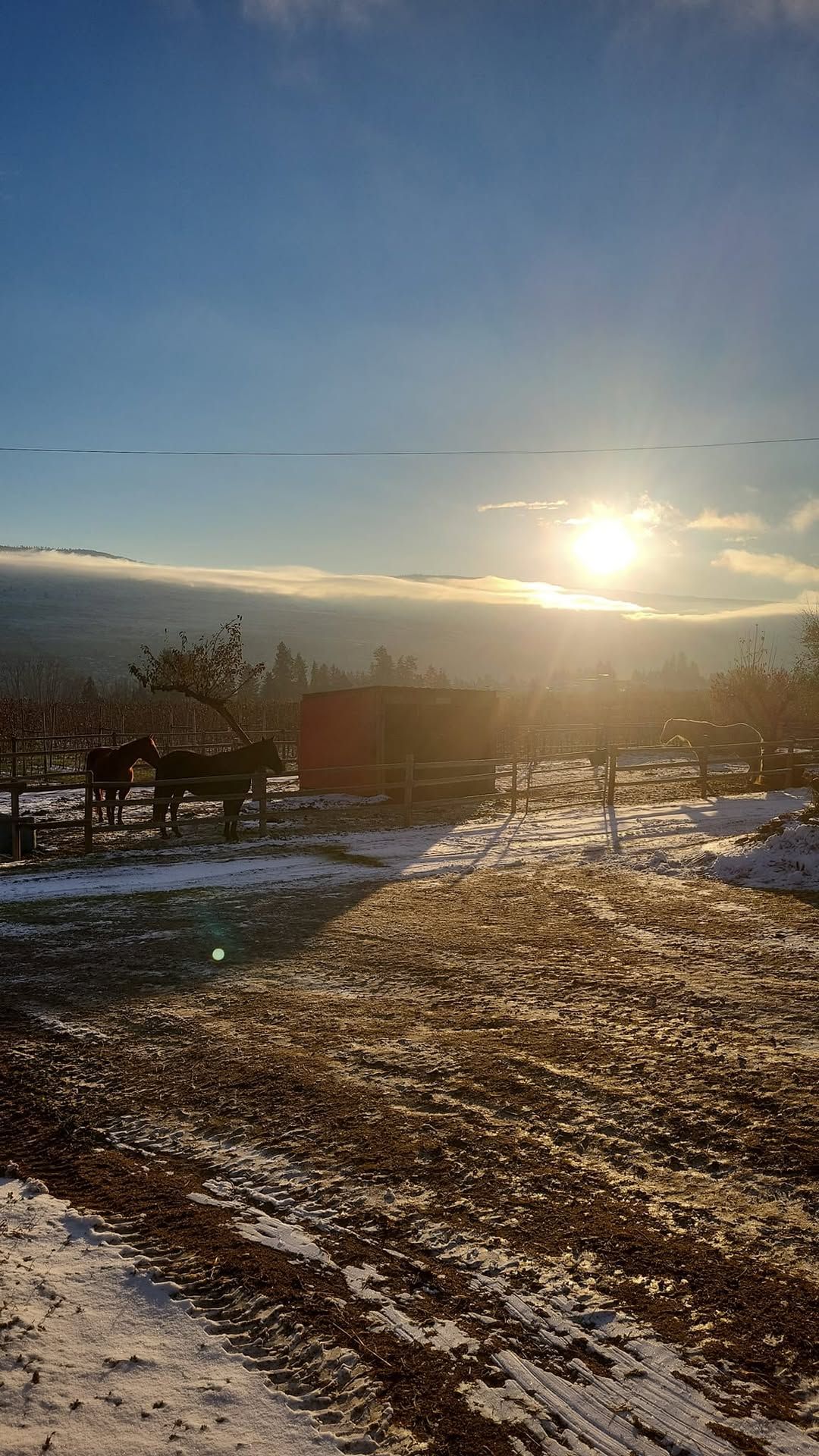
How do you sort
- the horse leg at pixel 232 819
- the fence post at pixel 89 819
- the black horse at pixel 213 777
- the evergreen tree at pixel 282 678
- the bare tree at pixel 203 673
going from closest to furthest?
the fence post at pixel 89 819, the horse leg at pixel 232 819, the black horse at pixel 213 777, the bare tree at pixel 203 673, the evergreen tree at pixel 282 678

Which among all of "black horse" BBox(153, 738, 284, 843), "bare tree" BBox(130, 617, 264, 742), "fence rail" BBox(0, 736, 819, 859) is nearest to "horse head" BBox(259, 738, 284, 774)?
"black horse" BBox(153, 738, 284, 843)

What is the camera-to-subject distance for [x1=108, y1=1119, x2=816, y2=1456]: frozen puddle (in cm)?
250

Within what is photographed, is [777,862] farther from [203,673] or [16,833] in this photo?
[203,673]

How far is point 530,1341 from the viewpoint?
2848mm

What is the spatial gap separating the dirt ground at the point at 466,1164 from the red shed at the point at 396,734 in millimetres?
14269

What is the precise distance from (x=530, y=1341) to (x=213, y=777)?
1305 centimetres

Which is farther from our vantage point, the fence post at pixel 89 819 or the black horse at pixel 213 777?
the black horse at pixel 213 777

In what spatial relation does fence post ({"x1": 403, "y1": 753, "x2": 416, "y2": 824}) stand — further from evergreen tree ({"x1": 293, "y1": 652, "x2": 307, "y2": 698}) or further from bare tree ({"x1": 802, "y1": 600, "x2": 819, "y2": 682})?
evergreen tree ({"x1": 293, "y1": 652, "x2": 307, "y2": 698})

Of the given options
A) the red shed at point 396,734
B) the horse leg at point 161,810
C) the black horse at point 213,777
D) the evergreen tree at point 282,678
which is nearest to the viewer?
the horse leg at point 161,810

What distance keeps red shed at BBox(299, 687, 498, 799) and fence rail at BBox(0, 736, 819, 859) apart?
0.31 feet

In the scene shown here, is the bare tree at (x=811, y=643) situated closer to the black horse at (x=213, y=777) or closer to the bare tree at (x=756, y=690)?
the bare tree at (x=756, y=690)

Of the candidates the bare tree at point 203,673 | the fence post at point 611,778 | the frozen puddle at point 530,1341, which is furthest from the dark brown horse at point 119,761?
the frozen puddle at point 530,1341

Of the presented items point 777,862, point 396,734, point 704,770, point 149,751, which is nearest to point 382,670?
point 396,734

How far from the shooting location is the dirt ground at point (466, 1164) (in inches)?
106
